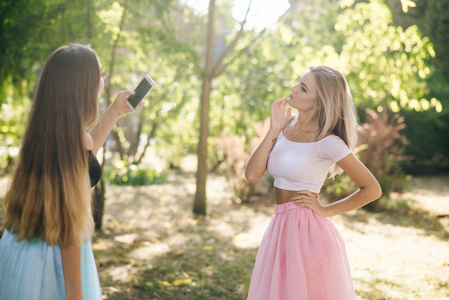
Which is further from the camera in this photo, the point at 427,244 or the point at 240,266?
the point at 427,244

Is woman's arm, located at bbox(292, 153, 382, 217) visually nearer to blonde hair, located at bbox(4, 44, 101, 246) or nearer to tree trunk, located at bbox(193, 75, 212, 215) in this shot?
blonde hair, located at bbox(4, 44, 101, 246)

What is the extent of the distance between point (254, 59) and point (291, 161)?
836 cm

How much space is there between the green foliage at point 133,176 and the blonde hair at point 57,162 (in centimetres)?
861

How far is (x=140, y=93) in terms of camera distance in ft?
8.15

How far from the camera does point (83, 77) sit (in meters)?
1.80

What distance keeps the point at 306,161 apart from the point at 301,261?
58cm

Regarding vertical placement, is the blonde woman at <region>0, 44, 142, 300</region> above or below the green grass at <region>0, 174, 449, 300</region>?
above

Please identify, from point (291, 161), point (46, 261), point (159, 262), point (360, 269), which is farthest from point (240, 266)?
point (46, 261)

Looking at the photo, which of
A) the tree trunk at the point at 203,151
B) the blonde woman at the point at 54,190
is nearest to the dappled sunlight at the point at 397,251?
the tree trunk at the point at 203,151

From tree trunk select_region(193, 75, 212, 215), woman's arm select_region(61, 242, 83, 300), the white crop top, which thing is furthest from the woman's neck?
tree trunk select_region(193, 75, 212, 215)

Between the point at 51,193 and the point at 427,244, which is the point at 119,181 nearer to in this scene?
the point at 427,244

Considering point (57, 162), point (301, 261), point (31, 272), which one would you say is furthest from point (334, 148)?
point (31, 272)

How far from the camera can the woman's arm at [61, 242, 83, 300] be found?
171 cm

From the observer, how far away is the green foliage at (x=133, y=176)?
10.3 metres
